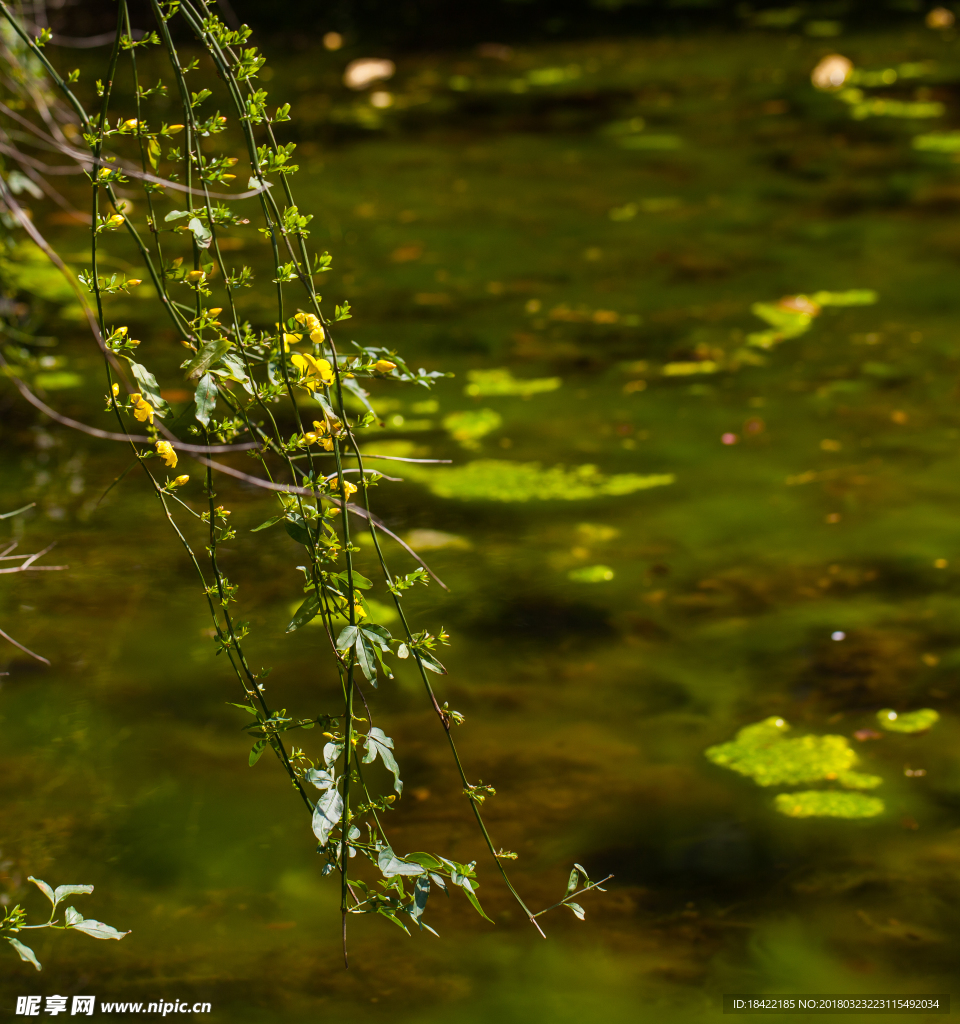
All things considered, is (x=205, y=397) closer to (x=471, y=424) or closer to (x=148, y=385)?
(x=148, y=385)

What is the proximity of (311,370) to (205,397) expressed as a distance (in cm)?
10

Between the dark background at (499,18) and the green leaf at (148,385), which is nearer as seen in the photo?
the green leaf at (148,385)

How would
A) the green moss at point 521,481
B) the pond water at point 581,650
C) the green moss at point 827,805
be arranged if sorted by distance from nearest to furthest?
the pond water at point 581,650 → the green moss at point 827,805 → the green moss at point 521,481

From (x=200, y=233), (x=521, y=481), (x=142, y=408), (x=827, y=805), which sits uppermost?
(x=200, y=233)

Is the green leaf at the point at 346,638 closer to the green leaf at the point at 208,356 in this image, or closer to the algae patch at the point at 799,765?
the green leaf at the point at 208,356

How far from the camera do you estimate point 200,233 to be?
0.99 meters

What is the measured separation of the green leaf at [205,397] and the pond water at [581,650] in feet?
2.12

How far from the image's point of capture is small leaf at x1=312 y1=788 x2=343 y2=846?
3.23 feet

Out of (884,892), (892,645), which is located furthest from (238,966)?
(892,645)

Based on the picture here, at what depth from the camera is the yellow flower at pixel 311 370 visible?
3.25ft

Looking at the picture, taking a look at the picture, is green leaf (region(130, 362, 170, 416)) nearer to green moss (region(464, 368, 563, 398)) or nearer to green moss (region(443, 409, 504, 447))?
green moss (region(443, 409, 504, 447))

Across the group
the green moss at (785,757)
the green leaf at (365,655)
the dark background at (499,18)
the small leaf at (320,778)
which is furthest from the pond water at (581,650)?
the dark background at (499,18)

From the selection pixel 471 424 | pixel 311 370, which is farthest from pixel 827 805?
pixel 471 424

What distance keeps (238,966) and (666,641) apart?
0.79 meters
